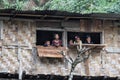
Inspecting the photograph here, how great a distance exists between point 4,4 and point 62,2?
3.69 m

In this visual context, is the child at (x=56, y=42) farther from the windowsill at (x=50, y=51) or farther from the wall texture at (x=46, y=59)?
the wall texture at (x=46, y=59)

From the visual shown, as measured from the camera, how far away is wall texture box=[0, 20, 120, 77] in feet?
62.7

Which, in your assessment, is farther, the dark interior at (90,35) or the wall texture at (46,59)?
the dark interior at (90,35)

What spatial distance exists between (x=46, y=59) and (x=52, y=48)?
0.52m

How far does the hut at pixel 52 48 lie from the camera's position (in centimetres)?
1905

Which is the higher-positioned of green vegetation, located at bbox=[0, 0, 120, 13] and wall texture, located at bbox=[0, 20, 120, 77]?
green vegetation, located at bbox=[0, 0, 120, 13]

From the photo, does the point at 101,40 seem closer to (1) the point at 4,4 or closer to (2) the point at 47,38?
(2) the point at 47,38

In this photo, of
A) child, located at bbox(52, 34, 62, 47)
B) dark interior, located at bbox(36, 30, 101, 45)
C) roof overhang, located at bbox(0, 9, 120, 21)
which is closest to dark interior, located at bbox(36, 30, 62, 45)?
dark interior, located at bbox(36, 30, 101, 45)

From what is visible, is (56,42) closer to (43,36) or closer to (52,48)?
(52,48)

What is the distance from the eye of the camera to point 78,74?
19.5 meters

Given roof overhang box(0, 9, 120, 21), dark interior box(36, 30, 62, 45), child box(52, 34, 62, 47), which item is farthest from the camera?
dark interior box(36, 30, 62, 45)

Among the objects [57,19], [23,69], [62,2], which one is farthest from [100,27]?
[62,2]

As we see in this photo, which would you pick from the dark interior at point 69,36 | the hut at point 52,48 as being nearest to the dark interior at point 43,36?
the dark interior at point 69,36

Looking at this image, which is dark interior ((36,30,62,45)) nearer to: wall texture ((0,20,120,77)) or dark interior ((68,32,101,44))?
dark interior ((68,32,101,44))
